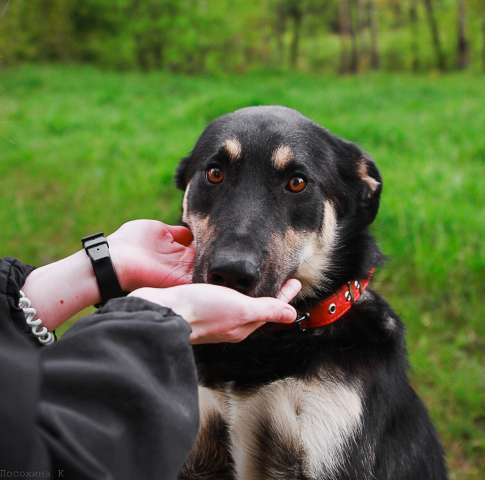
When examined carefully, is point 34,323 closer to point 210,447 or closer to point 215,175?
point 210,447

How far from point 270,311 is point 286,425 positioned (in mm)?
612

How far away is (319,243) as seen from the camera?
270 centimetres

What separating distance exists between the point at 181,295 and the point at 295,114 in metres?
1.30

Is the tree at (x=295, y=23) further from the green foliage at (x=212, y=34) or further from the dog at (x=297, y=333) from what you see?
the dog at (x=297, y=333)

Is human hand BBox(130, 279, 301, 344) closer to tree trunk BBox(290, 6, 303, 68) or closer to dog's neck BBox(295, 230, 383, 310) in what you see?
dog's neck BBox(295, 230, 383, 310)

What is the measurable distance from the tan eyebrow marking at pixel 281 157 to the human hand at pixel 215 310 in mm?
733

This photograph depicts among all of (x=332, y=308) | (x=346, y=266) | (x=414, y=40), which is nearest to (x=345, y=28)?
(x=414, y=40)

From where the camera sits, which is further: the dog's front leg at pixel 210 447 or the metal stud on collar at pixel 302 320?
the metal stud on collar at pixel 302 320

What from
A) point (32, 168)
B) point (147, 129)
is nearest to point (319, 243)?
point (32, 168)

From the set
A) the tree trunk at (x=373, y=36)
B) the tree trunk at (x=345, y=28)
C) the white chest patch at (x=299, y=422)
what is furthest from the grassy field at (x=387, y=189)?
the tree trunk at (x=345, y=28)

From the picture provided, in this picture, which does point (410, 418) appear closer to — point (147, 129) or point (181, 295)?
point (181, 295)

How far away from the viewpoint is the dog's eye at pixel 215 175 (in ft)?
8.58

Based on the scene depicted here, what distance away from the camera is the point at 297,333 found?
2.54 metres

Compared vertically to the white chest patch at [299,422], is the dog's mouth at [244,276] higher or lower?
higher
